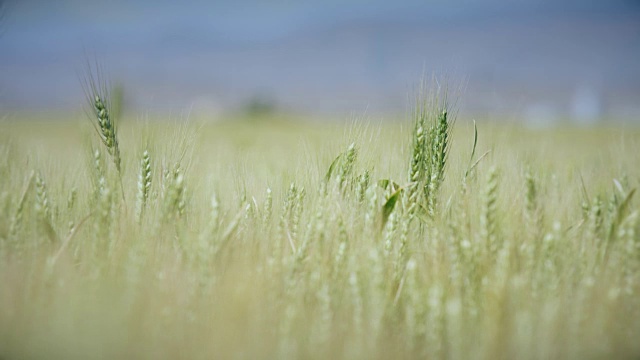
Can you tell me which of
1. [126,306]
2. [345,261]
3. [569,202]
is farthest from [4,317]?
[569,202]

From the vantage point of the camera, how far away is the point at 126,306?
4.35ft

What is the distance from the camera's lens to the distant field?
1.31 metres

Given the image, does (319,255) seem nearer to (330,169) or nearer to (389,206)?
(389,206)

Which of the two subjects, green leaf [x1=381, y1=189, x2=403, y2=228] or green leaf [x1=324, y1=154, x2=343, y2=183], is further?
green leaf [x1=324, y1=154, x2=343, y2=183]

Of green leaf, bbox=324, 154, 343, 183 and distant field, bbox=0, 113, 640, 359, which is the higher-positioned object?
Answer: green leaf, bbox=324, 154, 343, 183

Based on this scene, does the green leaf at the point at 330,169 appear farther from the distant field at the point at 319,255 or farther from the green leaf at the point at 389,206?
the green leaf at the point at 389,206

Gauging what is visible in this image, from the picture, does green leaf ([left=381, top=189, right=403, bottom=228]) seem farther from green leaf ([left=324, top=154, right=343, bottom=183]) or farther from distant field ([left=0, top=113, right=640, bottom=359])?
green leaf ([left=324, top=154, right=343, bottom=183])

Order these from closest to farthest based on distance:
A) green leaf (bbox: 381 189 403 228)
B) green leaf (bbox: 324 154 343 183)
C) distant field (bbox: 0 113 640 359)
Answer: distant field (bbox: 0 113 640 359) < green leaf (bbox: 381 189 403 228) < green leaf (bbox: 324 154 343 183)

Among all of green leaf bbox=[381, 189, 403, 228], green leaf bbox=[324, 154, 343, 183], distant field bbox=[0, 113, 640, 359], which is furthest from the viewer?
green leaf bbox=[324, 154, 343, 183]

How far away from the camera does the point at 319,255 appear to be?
161cm

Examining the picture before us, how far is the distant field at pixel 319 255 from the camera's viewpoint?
1310mm

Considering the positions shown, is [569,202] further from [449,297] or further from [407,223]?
[449,297]

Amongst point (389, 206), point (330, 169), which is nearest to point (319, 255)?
point (389, 206)

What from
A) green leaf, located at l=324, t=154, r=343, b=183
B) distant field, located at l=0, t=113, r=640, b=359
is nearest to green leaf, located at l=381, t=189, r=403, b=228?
distant field, located at l=0, t=113, r=640, b=359
